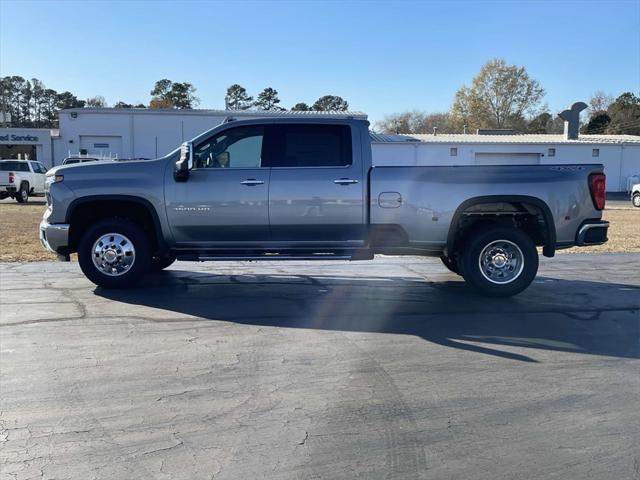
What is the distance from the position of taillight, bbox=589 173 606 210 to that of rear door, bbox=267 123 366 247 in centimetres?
287

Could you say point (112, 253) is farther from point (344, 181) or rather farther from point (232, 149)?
point (344, 181)

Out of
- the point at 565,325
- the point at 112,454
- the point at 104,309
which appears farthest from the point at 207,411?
the point at 565,325

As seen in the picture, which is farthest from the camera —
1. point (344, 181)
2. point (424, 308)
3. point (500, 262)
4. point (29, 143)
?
point (29, 143)

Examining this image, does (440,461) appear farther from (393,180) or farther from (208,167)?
(208,167)

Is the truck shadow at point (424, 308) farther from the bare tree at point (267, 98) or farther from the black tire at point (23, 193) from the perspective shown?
the bare tree at point (267, 98)

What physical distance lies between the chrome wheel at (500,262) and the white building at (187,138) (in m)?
Answer: 32.6

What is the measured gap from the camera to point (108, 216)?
7.81 m

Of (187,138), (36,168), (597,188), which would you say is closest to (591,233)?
(597,188)

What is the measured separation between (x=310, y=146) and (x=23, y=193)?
22.5 m

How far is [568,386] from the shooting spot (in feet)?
15.0

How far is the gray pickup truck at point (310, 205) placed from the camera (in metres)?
7.31

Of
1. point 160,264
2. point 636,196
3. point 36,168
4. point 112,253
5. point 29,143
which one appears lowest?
point 160,264

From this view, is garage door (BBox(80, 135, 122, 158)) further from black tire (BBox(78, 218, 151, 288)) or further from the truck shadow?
black tire (BBox(78, 218, 151, 288))

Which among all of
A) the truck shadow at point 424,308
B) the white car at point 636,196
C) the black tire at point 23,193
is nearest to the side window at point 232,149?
the truck shadow at point 424,308
